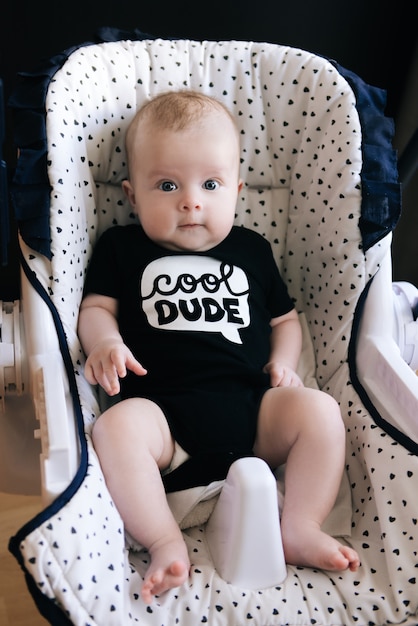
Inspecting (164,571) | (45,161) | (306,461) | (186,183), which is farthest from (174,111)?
(164,571)

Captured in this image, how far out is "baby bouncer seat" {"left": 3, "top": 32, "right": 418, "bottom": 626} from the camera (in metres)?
0.88

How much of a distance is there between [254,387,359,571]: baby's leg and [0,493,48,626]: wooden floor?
48cm

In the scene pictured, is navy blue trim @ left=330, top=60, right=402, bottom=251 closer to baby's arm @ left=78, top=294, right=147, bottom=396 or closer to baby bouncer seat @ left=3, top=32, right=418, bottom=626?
baby bouncer seat @ left=3, top=32, right=418, bottom=626

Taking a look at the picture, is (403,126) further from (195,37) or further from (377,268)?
(377,268)

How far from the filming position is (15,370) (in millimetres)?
1073

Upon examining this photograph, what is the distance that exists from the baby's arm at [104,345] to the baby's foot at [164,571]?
0.23 meters

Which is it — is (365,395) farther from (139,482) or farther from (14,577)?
(14,577)

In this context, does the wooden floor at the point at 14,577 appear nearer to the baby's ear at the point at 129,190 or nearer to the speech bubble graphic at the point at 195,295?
the speech bubble graphic at the point at 195,295

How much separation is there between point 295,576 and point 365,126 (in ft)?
2.35

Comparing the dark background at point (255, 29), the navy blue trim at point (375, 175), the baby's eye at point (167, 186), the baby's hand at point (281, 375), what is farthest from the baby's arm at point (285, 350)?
the dark background at point (255, 29)

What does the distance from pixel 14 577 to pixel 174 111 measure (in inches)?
32.7

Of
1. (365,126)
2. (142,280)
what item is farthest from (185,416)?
(365,126)

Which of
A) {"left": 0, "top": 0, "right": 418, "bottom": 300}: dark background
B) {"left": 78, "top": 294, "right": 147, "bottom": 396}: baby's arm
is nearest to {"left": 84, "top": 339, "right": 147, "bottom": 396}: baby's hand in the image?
{"left": 78, "top": 294, "right": 147, "bottom": 396}: baby's arm

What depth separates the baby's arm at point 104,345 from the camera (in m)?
1.04
